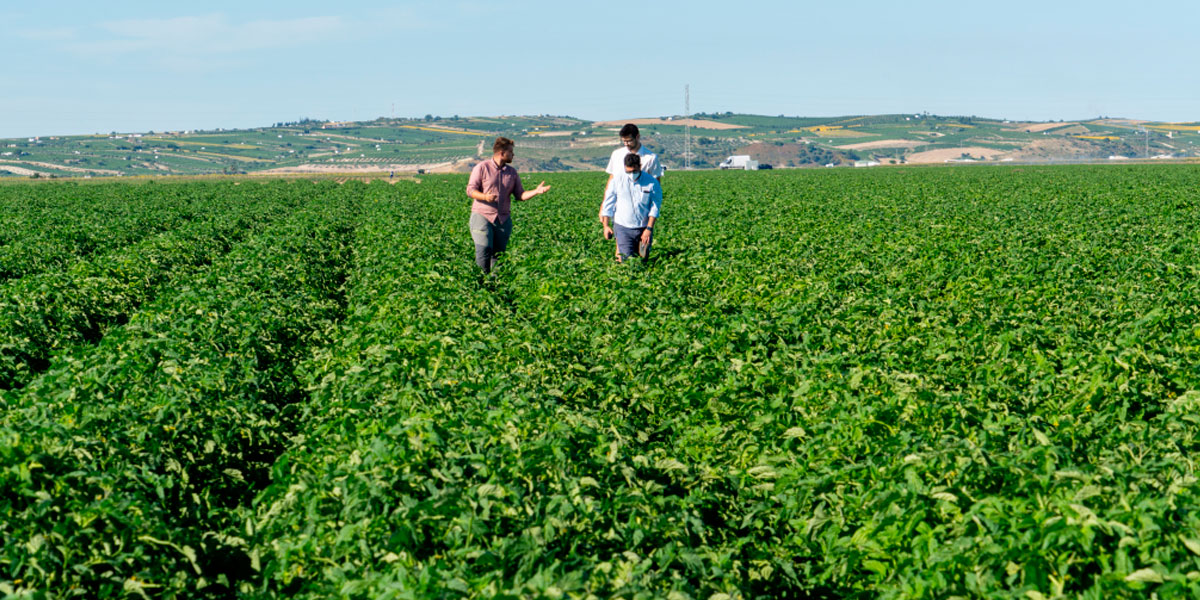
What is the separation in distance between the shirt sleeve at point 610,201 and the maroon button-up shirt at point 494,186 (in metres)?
1.30

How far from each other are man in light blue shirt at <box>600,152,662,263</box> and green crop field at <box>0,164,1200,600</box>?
1.11 meters

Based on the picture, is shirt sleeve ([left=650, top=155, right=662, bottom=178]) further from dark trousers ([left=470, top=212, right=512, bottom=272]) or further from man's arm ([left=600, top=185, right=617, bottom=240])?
dark trousers ([left=470, top=212, right=512, bottom=272])

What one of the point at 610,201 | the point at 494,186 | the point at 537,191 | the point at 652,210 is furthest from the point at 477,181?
the point at 652,210

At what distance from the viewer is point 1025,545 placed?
3.59 metres

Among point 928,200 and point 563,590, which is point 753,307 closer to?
point 563,590

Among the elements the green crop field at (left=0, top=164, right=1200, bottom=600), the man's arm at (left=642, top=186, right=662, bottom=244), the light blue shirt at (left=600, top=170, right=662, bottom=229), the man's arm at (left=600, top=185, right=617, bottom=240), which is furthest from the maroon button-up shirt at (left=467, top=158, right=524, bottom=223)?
the man's arm at (left=642, top=186, right=662, bottom=244)

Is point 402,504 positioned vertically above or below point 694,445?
above

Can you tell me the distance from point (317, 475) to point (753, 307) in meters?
6.73

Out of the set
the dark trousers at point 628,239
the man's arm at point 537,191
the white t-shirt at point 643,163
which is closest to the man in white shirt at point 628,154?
the white t-shirt at point 643,163

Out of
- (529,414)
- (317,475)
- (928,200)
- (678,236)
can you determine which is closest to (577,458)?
(529,414)

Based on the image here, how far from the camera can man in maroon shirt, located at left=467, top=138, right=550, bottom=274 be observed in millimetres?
11898

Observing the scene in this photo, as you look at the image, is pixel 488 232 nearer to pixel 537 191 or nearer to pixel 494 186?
pixel 494 186

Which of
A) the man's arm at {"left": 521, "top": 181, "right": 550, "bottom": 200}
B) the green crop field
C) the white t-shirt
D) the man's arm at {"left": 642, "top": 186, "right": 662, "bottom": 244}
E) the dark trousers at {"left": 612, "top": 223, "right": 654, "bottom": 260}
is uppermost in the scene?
the white t-shirt

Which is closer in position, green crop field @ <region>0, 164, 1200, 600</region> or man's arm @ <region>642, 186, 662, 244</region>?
green crop field @ <region>0, 164, 1200, 600</region>
